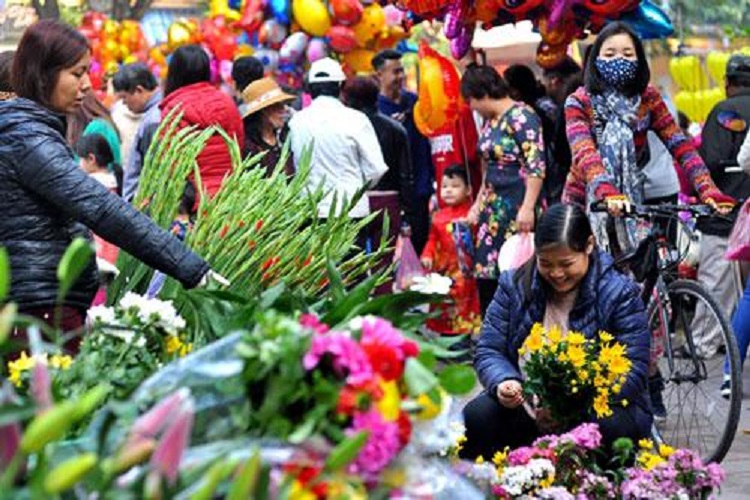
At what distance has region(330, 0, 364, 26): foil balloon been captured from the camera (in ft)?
49.5

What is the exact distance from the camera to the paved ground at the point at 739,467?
6984mm

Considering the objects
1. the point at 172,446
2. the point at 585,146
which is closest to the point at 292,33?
the point at 585,146

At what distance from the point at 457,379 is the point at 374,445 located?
35 cm

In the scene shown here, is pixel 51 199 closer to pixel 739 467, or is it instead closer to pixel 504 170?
pixel 739 467

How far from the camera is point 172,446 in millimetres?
2521

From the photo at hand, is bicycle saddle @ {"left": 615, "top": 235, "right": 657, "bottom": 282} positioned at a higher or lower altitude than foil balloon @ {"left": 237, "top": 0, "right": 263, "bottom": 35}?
higher

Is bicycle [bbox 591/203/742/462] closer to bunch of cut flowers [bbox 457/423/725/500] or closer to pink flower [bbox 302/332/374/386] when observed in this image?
bunch of cut flowers [bbox 457/423/725/500]

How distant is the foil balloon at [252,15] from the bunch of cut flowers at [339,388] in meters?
13.6

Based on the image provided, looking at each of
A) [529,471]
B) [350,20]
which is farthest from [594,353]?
[350,20]

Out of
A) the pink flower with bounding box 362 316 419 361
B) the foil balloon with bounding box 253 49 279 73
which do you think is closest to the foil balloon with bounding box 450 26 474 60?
the foil balloon with bounding box 253 49 279 73

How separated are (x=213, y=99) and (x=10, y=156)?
11.1 feet

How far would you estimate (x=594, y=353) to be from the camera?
580cm

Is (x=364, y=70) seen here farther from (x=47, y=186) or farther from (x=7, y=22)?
(x=47, y=186)

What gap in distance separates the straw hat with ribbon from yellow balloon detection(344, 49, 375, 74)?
210 inches
